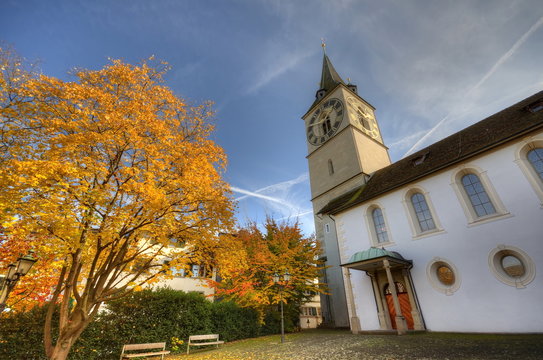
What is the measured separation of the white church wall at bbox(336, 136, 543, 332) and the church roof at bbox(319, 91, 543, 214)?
510 mm

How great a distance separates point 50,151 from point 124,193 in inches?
90.8

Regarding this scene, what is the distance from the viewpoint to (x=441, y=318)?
1109cm

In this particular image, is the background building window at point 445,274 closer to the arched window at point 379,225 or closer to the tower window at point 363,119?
the arched window at point 379,225

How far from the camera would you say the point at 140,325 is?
1252 cm

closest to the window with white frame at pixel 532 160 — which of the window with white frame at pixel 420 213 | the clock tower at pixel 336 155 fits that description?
the window with white frame at pixel 420 213

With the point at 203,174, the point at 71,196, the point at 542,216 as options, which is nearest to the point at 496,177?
the point at 542,216

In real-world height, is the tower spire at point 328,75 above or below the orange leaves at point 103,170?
above

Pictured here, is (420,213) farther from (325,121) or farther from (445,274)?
(325,121)

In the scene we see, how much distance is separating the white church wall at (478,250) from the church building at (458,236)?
0.13ft

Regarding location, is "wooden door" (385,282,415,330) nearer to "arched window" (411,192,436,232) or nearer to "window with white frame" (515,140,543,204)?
"arched window" (411,192,436,232)

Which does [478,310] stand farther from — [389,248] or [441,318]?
[389,248]

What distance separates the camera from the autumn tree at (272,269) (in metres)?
17.2

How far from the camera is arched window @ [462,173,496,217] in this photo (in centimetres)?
1109

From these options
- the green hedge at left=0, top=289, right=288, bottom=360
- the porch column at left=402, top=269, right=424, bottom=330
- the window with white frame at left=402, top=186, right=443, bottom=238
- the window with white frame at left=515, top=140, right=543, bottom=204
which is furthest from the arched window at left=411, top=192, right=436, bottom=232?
the green hedge at left=0, top=289, right=288, bottom=360
